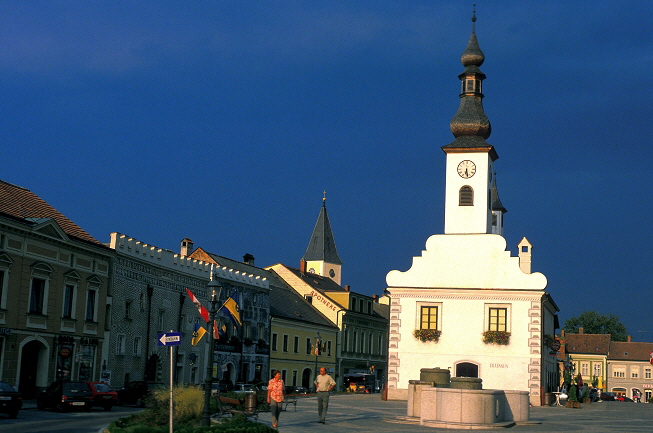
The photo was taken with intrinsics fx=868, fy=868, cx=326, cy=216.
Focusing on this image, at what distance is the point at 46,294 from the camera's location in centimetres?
4166

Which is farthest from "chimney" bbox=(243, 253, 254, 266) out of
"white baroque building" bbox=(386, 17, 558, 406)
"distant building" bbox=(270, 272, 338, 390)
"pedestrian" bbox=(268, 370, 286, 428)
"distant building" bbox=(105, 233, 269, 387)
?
"pedestrian" bbox=(268, 370, 286, 428)

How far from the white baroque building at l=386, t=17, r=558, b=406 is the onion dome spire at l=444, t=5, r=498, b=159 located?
66mm

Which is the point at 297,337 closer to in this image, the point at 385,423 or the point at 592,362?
the point at 385,423

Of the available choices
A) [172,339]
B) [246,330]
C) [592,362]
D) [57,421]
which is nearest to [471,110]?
[246,330]

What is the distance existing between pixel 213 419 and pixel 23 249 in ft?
59.6

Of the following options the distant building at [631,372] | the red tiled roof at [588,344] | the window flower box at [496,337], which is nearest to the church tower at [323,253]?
the red tiled roof at [588,344]

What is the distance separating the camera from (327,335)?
79.8 meters

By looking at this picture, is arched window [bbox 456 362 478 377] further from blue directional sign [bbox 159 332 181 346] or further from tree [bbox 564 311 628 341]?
tree [bbox 564 311 628 341]

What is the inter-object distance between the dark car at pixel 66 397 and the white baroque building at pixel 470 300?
21348 mm

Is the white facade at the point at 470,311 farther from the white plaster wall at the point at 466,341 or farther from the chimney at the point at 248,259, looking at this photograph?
the chimney at the point at 248,259

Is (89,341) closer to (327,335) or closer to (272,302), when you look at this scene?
(272,302)

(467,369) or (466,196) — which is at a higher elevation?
(466,196)

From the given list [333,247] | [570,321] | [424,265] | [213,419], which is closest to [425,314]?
[424,265]

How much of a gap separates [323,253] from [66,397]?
272 ft
